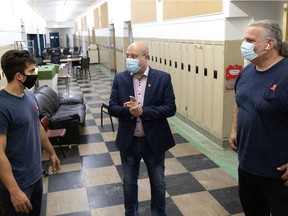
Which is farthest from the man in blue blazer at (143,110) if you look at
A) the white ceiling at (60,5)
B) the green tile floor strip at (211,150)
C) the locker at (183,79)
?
the white ceiling at (60,5)

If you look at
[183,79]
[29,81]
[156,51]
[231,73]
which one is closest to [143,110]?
[29,81]

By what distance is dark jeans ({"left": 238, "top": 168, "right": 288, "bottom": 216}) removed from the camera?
6.49 feet

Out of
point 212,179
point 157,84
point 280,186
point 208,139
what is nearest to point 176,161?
point 212,179

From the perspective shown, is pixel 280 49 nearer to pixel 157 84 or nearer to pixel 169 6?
pixel 157 84

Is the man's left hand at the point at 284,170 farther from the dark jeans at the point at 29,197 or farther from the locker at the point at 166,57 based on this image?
the locker at the point at 166,57

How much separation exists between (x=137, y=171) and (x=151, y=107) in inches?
23.0

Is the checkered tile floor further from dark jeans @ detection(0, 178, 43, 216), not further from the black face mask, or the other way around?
the black face mask

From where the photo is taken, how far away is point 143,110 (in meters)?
2.42

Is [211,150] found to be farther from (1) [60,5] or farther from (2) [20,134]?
(1) [60,5]

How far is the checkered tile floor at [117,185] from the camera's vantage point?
3.21 metres

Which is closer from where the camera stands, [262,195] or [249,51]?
[249,51]

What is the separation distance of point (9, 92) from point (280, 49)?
1678 mm

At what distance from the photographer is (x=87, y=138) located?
5.49 metres

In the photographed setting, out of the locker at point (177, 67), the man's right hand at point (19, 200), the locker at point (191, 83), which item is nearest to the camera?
the man's right hand at point (19, 200)
